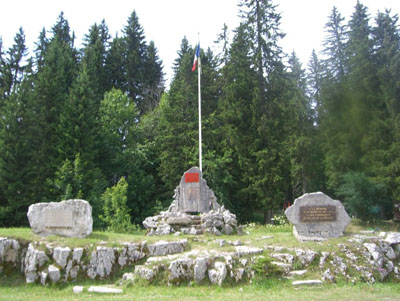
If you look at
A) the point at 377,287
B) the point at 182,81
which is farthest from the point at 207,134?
the point at 377,287

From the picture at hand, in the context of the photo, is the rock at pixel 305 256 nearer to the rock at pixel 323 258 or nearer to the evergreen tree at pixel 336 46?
the rock at pixel 323 258

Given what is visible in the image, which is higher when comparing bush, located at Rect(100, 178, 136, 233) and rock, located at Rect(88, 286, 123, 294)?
bush, located at Rect(100, 178, 136, 233)

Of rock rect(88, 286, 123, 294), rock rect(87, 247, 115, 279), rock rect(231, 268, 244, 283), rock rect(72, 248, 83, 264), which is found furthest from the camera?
rock rect(72, 248, 83, 264)

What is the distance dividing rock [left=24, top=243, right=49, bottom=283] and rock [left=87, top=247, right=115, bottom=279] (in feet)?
4.77

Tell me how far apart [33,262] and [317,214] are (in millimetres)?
9734

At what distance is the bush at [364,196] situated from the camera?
19.5 meters

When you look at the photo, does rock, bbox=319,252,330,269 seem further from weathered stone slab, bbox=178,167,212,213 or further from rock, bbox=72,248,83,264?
rock, bbox=72,248,83,264

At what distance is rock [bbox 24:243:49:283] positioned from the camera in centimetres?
917

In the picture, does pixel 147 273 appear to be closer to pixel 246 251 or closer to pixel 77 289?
pixel 77 289

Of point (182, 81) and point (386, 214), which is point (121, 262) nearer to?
point (182, 81)

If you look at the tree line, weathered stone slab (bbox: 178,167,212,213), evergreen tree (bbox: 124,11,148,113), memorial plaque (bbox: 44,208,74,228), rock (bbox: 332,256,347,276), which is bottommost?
rock (bbox: 332,256,347,276)

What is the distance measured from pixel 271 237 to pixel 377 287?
4.08 metres

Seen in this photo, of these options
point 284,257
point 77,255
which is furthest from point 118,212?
point 284,257

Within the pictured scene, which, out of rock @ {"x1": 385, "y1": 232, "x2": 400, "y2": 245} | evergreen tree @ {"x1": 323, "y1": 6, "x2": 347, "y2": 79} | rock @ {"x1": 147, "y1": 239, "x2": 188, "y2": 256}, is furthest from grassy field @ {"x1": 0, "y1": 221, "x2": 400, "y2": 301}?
evergreen tree @ {"x1": 323, "y1": 6, "x2": 347, "y2": 79}
